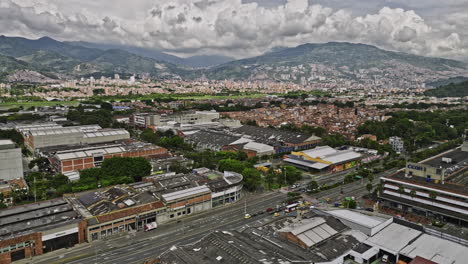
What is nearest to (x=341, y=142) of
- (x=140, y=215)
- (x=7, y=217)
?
(x=140, y=215)

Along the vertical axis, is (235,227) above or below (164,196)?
below

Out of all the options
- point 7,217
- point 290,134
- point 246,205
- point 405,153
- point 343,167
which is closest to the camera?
point 7,217

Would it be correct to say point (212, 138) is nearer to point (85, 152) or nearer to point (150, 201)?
point (85, 152)

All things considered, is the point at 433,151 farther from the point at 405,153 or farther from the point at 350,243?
the point at 350,243

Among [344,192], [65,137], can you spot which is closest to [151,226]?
[344,192]

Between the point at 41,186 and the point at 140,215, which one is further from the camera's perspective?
the point at 41,186

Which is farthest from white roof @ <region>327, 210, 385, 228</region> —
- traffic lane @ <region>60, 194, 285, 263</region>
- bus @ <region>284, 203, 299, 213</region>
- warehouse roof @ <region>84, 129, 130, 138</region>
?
warehouse roof @ <region>84, 129, 130, 138</region>

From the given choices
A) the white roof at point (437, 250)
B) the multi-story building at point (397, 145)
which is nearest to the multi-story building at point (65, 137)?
the white roof at point (437, 250)

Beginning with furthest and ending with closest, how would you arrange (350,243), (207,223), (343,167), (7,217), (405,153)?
(405,153)
(343,167)
(207,223)
(7,217)
(350,243)
